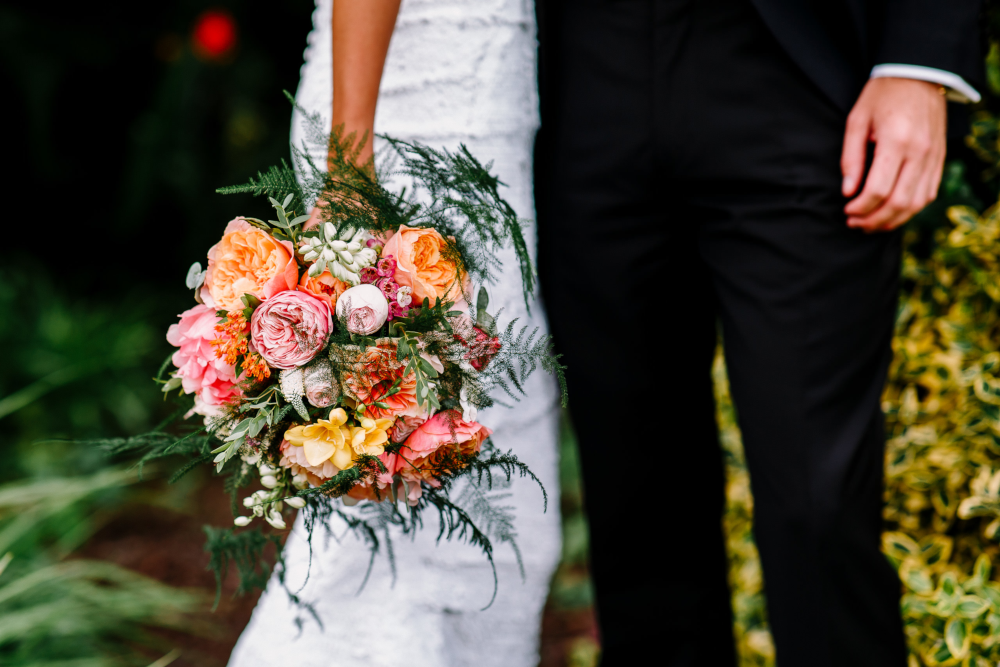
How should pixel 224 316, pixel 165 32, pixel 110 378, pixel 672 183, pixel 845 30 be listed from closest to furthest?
pixel 224 316, pixel 845 30, pixel 672 183, pixel 110 378, pixel 165 32

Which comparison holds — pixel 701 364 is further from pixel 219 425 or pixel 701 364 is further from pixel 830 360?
pixel 219 425

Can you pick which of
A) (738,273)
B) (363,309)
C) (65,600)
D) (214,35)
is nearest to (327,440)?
(363,309)

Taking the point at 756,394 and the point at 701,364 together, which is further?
the point at 701,364

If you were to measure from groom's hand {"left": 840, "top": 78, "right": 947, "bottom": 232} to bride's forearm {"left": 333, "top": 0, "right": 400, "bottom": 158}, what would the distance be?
697 mm

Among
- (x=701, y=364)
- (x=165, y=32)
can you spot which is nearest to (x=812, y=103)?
(x=701, y=364)

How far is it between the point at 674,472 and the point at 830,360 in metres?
0.42

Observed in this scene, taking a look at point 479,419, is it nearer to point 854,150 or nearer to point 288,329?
point 288,329

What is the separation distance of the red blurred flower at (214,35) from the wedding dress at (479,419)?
182cm

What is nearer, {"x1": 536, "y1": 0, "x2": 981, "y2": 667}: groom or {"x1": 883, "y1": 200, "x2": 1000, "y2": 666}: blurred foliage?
{"x1": 536, "y1": 0, "x2": 981, "y2": 667}: groom

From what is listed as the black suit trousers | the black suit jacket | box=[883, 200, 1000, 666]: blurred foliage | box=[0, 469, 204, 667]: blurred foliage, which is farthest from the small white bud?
box=[883, 200, 1000, 666]: blurred foliage

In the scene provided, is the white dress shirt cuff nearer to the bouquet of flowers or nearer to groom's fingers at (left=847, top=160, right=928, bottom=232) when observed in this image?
groom's fingers at (left=847, top=160, right=928, bottom=232)

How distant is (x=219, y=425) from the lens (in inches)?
31.3

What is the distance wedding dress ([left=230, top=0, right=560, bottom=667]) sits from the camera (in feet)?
3.70

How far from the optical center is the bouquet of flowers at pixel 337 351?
2.48 feet
